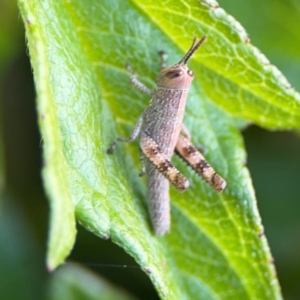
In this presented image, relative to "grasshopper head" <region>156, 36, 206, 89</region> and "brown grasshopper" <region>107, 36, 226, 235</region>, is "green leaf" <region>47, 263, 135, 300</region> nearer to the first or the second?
"brown grasshopper" <region>107, 36, 226, 235</region>

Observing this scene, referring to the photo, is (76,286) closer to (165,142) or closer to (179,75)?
(165,142)

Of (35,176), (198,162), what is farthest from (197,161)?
(35,176)

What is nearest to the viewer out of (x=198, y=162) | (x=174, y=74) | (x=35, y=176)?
(x=174, y=74)

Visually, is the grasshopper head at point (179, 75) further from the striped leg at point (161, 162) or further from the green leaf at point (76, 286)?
the green leaf at point (76, 286)

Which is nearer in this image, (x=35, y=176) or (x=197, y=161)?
(x=197, y=161)

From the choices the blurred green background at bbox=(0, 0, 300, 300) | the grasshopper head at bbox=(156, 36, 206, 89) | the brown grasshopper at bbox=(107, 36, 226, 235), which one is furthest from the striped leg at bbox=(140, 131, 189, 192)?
the blurred green background at bbox=(0, 0, 300, 300)

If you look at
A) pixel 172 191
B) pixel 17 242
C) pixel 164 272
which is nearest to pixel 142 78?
pixel 172 191
